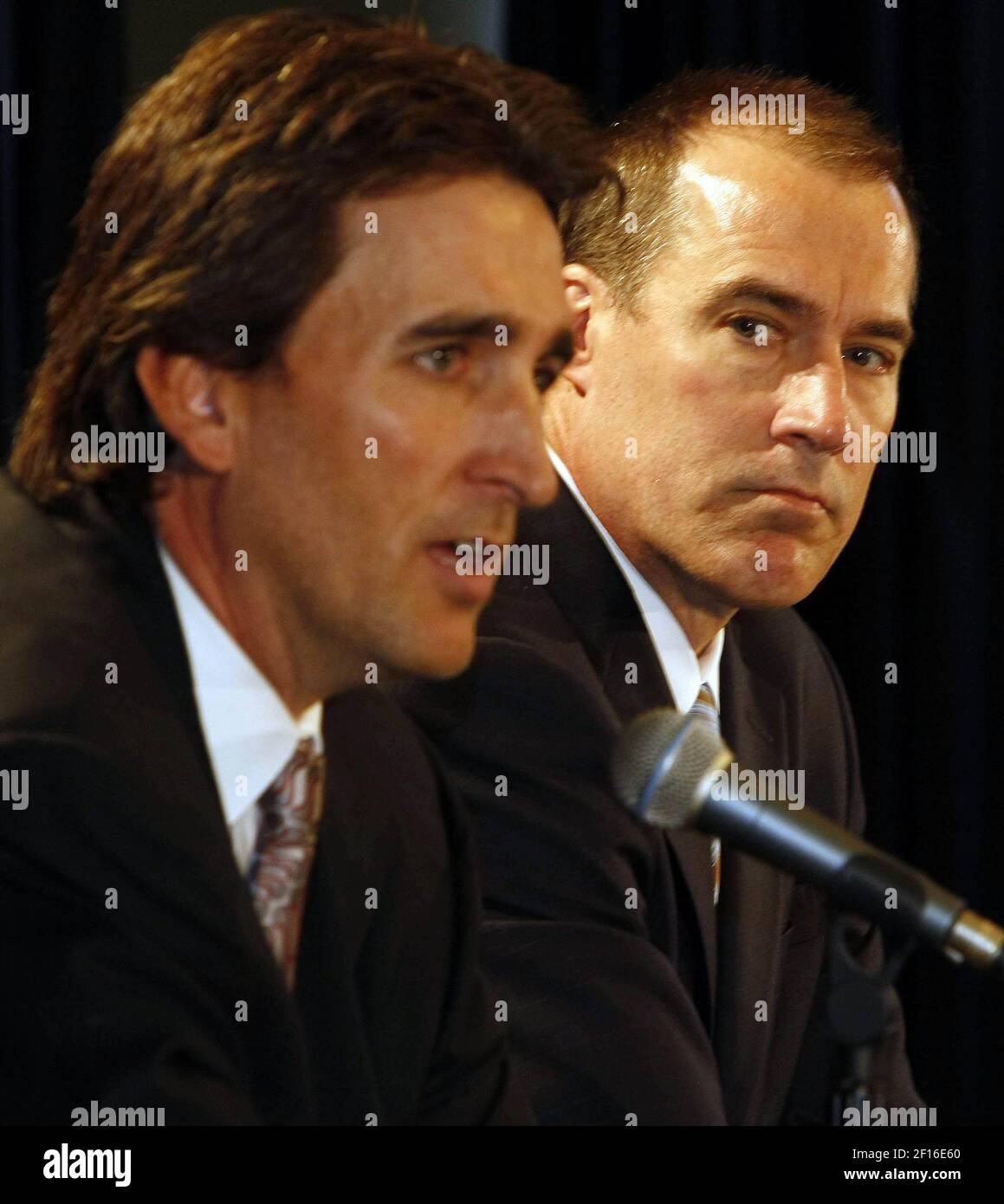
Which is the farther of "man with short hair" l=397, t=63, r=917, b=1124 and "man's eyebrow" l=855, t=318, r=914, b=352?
"man's eyebrow" l=855, t=318, r=914, b=352

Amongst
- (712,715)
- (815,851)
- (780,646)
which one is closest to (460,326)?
(815,851)

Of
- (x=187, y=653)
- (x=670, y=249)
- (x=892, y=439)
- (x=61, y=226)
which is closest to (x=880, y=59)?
(x=892, y=439)

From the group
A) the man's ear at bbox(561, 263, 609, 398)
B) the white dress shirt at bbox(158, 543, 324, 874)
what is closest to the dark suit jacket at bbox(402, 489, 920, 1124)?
the man's ear at bbox(561, 263, 609, 398)

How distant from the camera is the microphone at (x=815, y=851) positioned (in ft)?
3.38

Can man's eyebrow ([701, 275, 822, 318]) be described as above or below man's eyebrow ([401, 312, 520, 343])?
above

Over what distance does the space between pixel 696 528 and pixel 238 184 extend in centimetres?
66

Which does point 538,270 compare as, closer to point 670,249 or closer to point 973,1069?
point 670,249

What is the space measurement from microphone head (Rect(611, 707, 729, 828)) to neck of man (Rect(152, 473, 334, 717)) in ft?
0.72

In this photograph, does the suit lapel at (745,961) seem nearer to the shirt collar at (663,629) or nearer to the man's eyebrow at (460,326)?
the shirt collar at (663,629)

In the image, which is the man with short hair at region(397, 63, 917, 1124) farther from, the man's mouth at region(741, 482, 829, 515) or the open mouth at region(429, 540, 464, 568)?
the open mouth at region(429, 540, 464, 568)

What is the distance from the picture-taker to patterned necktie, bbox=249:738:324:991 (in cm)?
108

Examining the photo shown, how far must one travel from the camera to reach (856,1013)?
1.05m

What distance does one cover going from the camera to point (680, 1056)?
1340mm

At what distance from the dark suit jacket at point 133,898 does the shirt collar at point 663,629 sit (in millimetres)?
527
